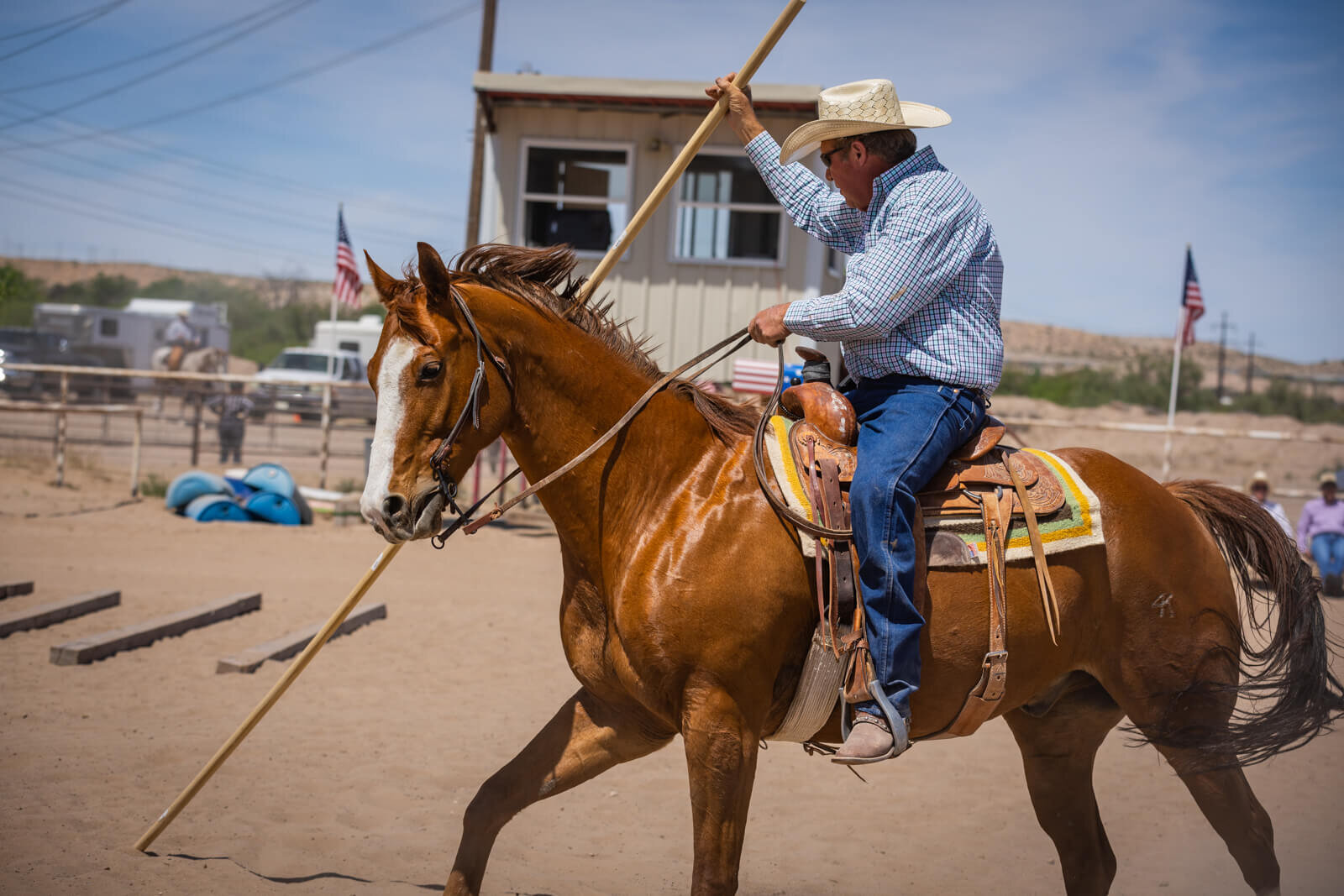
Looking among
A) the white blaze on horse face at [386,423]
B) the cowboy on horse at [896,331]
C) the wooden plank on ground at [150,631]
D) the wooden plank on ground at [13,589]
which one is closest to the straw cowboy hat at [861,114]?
the cowboy on horse at [896,331]

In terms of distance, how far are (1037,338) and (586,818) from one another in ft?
312

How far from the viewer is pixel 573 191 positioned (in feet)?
48.4

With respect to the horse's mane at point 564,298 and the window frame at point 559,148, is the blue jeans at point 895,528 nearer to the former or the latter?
the horse's mane at point 564,298

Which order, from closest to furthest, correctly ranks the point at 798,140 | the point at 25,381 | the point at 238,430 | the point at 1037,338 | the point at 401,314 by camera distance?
1. the point at 401,314
2. the point at 798,140
3. the point at 238,430
4. the point at 25,381
5. the point at 1037,338

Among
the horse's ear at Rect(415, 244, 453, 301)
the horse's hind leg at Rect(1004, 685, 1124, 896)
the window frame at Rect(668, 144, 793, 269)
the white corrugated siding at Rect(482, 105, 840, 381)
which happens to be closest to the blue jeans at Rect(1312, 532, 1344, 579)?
the white corrugated siding at Rect(482, 105, 840, 381)

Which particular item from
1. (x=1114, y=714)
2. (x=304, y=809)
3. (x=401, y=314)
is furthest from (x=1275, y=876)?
(x=304, y=809)

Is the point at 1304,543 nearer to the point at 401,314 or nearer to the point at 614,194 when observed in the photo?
the point at 614,194

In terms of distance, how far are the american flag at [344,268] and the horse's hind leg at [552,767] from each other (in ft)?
54.1

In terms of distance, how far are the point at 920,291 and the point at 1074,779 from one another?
204 centimetres

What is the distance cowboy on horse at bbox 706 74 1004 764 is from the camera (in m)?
3.16

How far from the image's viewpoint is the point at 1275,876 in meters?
3.51

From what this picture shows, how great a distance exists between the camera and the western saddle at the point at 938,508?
321cm

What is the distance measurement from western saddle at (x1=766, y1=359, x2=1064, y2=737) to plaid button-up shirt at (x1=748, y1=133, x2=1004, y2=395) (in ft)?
0.77

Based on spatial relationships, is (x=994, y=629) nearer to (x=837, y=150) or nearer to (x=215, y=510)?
(x=837, y=150)
